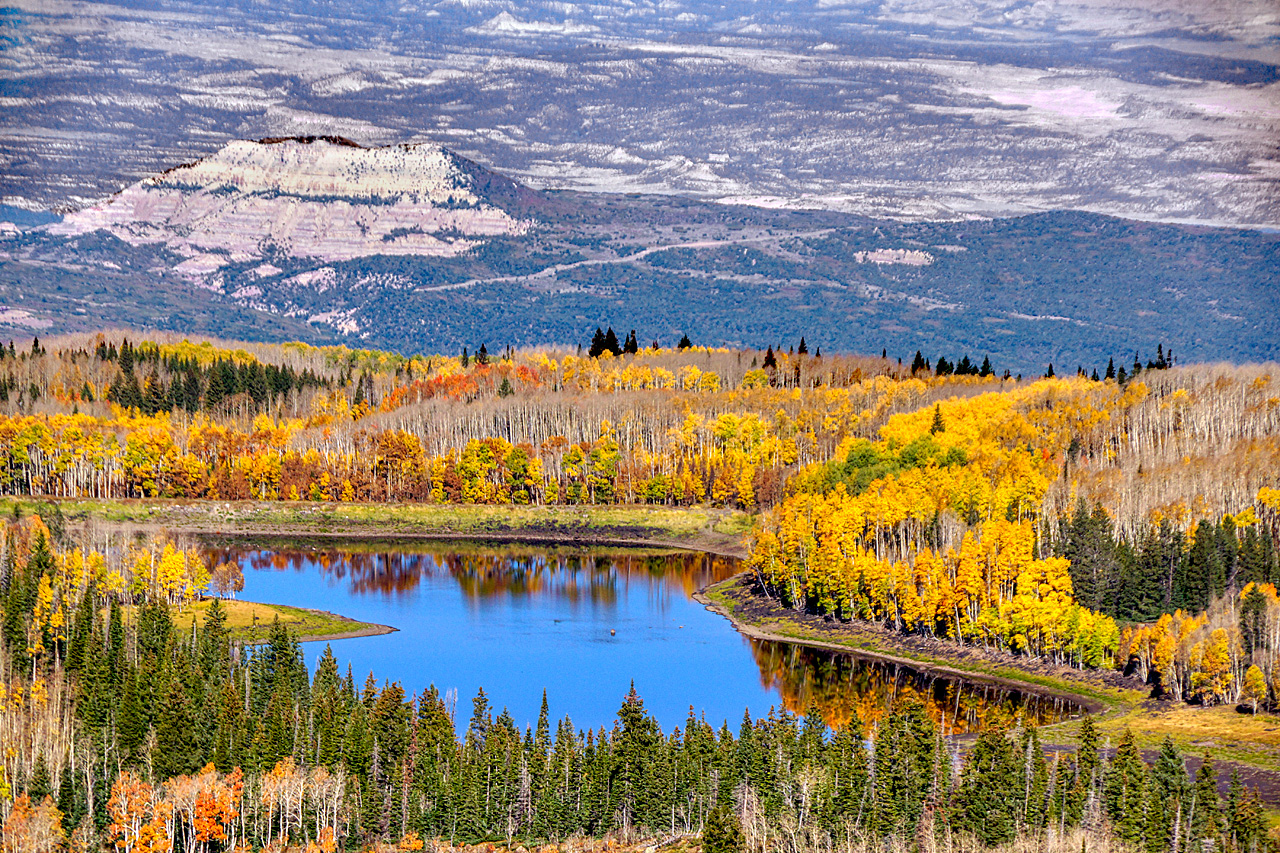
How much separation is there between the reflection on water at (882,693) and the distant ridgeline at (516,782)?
1123 cm

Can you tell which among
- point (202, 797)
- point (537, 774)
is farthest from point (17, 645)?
point (537, 774)

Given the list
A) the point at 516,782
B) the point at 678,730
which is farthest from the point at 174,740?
the point at 678,730

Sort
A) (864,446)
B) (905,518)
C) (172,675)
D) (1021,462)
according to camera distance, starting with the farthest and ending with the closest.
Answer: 1. (864,446)
2. (1021,462)
3. (905,518)
4. (172,675)

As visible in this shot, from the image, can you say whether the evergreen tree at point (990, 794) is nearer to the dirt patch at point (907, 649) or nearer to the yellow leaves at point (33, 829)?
the dirt patch at point (907, 649)

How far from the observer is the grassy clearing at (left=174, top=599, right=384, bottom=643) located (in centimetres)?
13075

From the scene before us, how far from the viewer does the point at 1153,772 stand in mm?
85500

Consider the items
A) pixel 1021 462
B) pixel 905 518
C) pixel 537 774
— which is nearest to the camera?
pixel 537 774

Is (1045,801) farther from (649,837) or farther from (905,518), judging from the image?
(905,518)

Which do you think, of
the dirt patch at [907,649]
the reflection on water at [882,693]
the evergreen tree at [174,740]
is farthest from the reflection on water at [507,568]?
the evergreen tree at [174,740]

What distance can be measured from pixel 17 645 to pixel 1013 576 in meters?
70.6

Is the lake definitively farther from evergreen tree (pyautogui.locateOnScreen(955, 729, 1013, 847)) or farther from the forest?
evergreen tree (pyautogui.locateOnScreen(955, 729, 1013, 847))

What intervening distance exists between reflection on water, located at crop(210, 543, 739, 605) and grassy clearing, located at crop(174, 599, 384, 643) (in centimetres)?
1783

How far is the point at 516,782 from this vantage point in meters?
87.6

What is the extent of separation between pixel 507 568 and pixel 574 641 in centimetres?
4253
